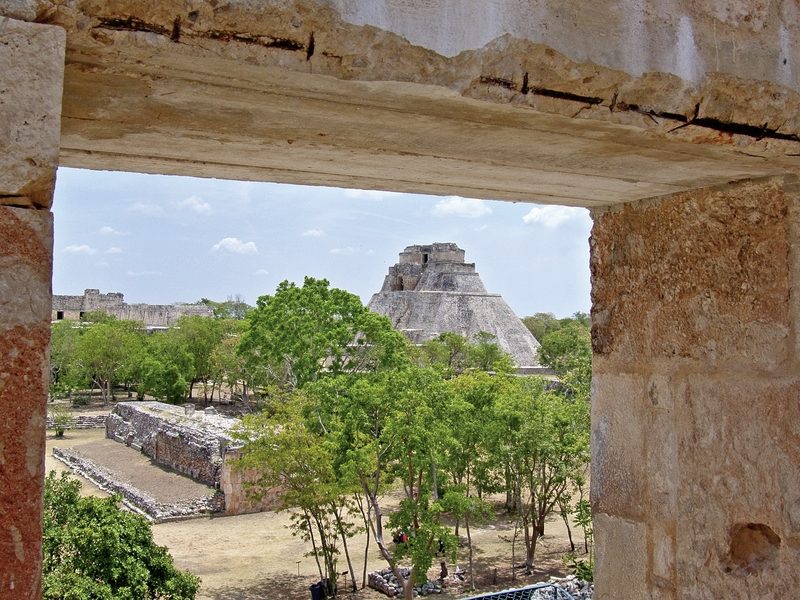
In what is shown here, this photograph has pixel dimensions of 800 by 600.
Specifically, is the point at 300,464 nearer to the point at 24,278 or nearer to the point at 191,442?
the point at 191,442

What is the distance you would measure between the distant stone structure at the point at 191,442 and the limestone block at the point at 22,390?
49.9 feet

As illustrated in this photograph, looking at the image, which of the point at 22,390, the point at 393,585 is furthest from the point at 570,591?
the point at 22,390

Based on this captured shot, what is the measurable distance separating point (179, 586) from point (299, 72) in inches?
337

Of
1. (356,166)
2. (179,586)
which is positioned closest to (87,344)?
(179,586)

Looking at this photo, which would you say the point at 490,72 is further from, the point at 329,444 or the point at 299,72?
the point at 329,444

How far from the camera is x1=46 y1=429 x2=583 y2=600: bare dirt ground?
498 inches

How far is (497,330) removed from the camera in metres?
45.2

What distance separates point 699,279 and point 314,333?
17.8 metres

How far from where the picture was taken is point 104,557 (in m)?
8.27

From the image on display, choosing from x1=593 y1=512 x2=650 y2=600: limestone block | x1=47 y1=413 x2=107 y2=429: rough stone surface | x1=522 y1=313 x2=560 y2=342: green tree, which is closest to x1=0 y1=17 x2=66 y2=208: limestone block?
x1=593 y1=512 x2=650 y2=600: limestone block

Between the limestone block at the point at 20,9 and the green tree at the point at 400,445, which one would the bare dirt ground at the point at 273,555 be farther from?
the limestone block at the point at 20,9

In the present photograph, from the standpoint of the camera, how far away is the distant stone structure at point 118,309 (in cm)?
5494

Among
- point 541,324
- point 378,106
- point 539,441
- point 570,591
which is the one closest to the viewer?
point 378,106

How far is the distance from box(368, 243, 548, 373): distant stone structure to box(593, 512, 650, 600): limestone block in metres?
37.6
